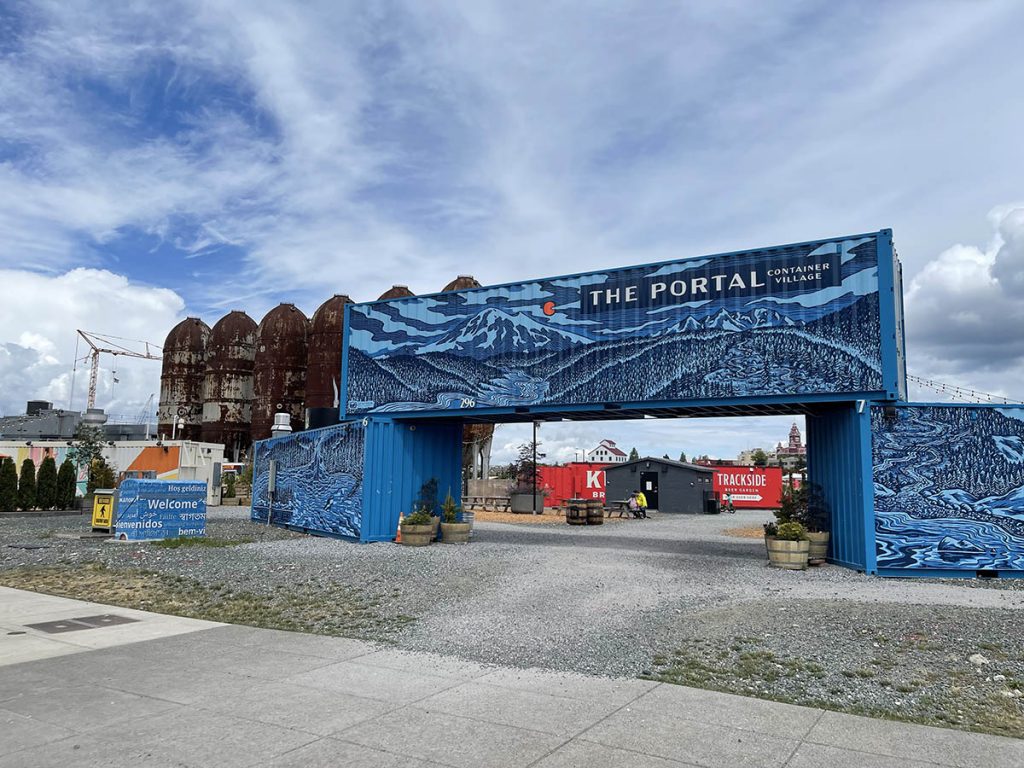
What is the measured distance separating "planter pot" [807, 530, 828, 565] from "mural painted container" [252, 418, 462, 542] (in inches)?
408

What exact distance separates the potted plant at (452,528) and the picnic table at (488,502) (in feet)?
62.6

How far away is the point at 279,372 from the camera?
5628cm

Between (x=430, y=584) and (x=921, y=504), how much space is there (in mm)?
9504

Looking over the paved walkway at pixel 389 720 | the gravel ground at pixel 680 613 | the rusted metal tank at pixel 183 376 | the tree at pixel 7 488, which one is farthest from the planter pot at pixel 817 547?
the rusted metal tank at pixel 183 376

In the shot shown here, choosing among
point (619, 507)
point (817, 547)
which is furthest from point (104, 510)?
point (619, 507)

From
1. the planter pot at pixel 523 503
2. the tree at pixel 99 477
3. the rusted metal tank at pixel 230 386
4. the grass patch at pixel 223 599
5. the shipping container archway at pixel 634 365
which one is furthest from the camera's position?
the rusted metal tank at pixel 230 386

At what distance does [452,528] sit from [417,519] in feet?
3.48

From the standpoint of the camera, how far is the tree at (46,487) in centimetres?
3241

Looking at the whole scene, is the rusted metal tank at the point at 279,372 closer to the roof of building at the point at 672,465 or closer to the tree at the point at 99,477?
the tree at the point at 99,477

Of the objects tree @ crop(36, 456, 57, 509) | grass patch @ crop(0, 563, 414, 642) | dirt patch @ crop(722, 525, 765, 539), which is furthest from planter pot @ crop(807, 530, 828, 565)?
tree @ crop(36, 456, 57, 509)

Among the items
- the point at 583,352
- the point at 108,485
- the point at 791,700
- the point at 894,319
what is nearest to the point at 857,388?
the point at 894,319

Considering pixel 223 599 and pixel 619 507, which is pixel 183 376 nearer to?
pixel 619 507

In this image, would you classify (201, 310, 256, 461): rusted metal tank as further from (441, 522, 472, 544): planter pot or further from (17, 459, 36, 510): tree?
(441, 522, 472, 544): planter pot

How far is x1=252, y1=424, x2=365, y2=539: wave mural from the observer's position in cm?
2086
